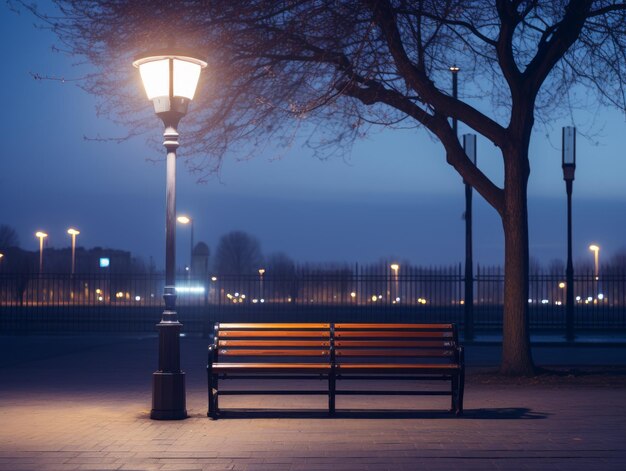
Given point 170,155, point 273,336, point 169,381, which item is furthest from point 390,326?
point 170,155

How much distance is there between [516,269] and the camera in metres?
15.5

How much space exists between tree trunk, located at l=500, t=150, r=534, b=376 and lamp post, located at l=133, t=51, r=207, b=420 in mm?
6512

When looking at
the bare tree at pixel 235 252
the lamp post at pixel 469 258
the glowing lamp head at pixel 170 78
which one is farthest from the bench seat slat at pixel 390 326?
the bare tree at pixel 235 252

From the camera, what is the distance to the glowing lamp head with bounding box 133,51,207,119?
36.3 feet

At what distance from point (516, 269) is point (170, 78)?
23.7ft

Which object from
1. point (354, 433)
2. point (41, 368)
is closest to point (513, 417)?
point (354, 433)

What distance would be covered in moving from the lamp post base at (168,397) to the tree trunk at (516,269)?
673 centimetres

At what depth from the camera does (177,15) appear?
14.0 metres

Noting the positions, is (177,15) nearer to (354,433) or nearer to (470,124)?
(470,124)

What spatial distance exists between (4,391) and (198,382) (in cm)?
304

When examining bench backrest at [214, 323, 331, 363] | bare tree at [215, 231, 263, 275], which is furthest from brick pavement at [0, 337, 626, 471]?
bare tree at [215, 231, 263, 275]

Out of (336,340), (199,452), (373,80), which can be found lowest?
(199,452)

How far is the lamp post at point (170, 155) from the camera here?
10727mm

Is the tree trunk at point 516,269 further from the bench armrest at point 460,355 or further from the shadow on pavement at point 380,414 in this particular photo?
the bench armrest at point 460,355
